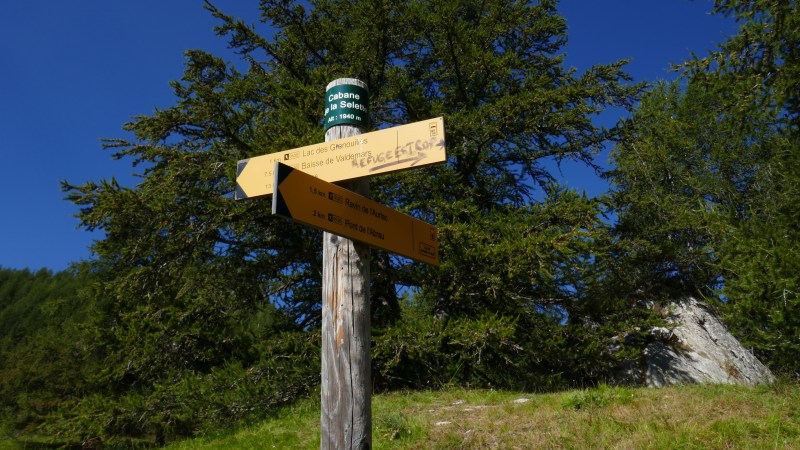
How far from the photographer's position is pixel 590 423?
5.99 metres

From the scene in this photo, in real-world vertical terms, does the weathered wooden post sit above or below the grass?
above

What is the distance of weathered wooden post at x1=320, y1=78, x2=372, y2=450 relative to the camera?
10.2 feet

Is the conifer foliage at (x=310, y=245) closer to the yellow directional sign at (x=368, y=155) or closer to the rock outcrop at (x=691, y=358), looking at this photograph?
the rock outcrop at (x=691, y=358)

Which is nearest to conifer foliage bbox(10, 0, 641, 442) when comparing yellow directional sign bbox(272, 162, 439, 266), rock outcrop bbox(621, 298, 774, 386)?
rock outcrop bbox(621, 298, 774, 386)

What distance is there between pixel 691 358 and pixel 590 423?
7093 millimetres

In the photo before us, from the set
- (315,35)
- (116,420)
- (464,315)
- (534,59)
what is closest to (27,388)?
(116,420)

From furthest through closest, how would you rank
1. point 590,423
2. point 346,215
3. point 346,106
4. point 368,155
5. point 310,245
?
point 310,245
point 590,423
point 346,106
point 368,155
point 346,215

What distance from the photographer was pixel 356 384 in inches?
124

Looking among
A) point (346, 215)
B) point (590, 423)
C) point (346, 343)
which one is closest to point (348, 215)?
point (346, 215)

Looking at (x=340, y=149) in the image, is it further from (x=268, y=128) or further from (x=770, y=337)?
(x=770, y=337)

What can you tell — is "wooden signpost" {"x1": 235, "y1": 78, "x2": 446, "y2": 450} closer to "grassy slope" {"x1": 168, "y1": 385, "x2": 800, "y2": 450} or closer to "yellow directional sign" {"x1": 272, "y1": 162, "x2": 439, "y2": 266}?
"yellow directional sign" {"x1": 272, "y1": 162, "x2": 439, "y2": 266}

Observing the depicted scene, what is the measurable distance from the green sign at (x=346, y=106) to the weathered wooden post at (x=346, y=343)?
3.4 inches

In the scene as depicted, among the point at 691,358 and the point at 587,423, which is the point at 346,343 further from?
the point at 691,358

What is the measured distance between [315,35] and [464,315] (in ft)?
28.1
